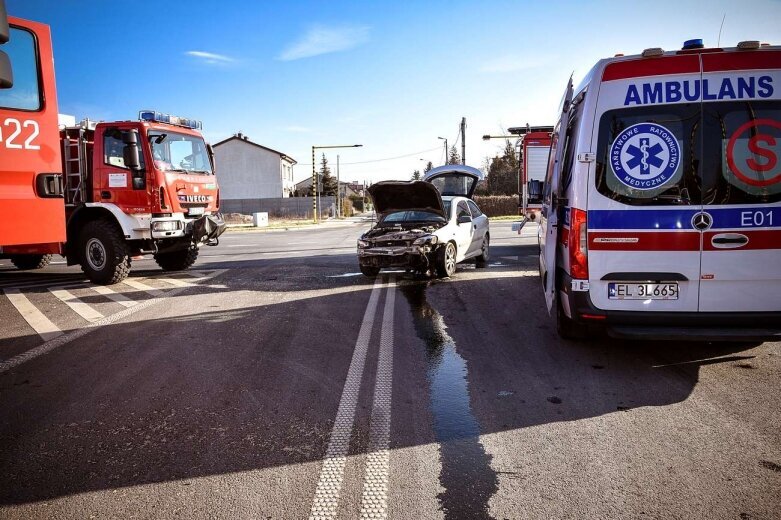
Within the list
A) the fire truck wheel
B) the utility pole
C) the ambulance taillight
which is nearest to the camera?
the ambulance taillight

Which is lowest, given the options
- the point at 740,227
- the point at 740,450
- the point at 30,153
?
the point at 740,450

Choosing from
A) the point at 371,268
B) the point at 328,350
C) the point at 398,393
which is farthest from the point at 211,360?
the point at 371,268

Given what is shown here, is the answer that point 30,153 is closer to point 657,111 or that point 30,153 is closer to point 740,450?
point 657,111

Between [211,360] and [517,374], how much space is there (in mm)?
2841

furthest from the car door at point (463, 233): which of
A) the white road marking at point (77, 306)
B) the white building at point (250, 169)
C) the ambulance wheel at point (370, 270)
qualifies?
the white building at point (250, 169)

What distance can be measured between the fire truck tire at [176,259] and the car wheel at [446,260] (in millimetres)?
5637

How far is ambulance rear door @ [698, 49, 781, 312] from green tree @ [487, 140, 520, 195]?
50480mm

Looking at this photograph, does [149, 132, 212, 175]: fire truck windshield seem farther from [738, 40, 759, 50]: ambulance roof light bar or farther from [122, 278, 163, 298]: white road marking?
[738, 40, 759, 50]: ambulance roof light bar

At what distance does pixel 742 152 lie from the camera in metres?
4.02

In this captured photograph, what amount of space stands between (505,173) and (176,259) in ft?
154

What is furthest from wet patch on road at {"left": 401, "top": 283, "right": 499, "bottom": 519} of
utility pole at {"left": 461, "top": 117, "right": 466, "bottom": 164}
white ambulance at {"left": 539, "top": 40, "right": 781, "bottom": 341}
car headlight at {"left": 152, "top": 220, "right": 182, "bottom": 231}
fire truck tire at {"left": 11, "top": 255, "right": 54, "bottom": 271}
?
utility pole at {"left": 461, "top": 117, "right": 466, "bottom": 164}

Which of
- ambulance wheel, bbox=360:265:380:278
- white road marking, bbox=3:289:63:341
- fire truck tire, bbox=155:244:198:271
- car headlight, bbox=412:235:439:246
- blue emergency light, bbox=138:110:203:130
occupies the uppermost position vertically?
blue emergency light, bbox=138:110:203:130

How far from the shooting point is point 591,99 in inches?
169

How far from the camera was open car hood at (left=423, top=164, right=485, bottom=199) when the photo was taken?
48.5ft
